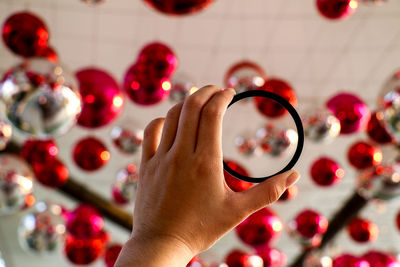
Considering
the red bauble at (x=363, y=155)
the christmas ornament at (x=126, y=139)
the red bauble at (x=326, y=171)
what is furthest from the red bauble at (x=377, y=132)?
the christmas ornament at (x=126, y=139)

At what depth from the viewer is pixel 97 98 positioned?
224cm

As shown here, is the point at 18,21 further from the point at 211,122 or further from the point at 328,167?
the point at 328,167

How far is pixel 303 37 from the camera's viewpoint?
16.6 feet

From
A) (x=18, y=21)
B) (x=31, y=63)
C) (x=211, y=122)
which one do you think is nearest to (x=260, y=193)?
(x=211, y=122)

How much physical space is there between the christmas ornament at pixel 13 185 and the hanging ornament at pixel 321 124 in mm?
1582

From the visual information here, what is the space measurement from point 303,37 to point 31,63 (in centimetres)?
363

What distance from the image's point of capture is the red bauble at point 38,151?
3161 millimetres

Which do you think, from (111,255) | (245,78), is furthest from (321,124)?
(111,255)

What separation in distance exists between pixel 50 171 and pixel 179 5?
2.01m

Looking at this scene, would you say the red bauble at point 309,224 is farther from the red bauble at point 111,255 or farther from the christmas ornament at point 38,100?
the christmas ornament at point 38,100

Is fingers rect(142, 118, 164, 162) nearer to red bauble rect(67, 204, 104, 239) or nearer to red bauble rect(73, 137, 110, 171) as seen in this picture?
red bauble rect(73, 137, 110, 171)

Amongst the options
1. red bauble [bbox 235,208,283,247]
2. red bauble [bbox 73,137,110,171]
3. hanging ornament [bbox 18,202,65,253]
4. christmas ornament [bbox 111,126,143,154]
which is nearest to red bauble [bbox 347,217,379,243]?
red bauble [bbox 235,208,283,247]

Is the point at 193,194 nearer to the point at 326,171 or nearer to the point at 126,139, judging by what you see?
the point at 126,139

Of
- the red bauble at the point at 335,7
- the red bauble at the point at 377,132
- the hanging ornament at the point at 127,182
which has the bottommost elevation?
the hanging ornament at the point at 127,182
